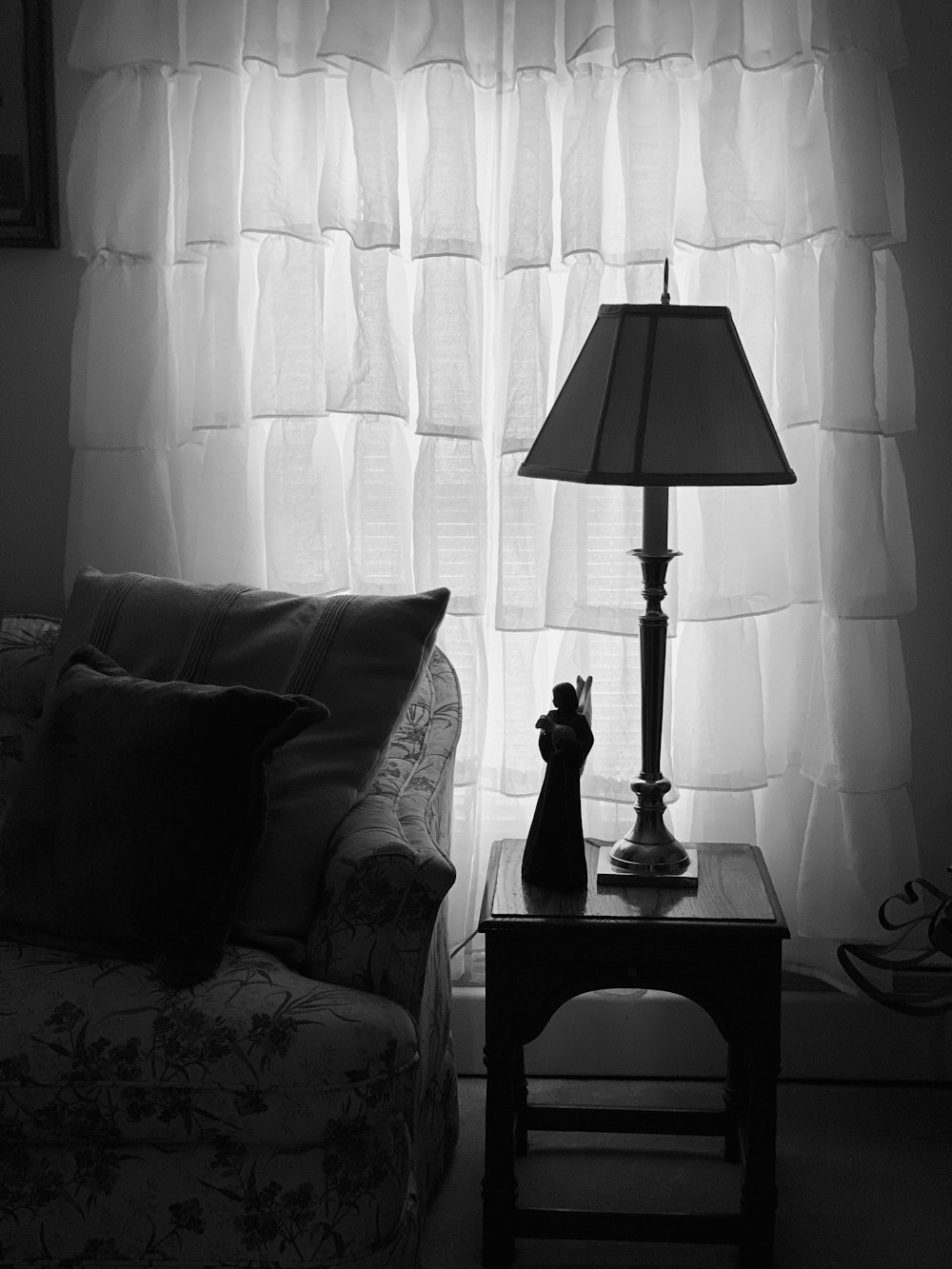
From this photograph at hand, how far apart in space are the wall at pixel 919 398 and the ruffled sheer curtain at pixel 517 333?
0.35 feet

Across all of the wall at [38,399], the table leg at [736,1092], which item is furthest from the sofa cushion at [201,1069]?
the wall at [38,399]

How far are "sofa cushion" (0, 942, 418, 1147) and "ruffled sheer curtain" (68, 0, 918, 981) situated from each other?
2.63 feet

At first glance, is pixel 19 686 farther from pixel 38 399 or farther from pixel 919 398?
pixel 919 398

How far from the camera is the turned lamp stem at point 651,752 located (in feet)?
5.91

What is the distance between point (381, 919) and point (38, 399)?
126cm

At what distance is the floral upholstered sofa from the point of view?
1463 millimetres

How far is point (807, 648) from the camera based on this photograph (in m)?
2.24

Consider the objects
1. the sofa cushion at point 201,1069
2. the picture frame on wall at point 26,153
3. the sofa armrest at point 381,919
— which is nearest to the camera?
the sofa cushion at point 201,1069

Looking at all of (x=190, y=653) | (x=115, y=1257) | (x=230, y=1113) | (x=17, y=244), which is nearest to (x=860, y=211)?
(x=190, y=653)

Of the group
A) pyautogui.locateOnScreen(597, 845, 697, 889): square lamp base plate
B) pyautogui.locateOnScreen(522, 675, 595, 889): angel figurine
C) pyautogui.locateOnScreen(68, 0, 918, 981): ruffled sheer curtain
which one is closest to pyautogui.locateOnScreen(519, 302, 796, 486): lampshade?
pyautogui.locateOnScreen(522, 675, 595, 889): angel figurine

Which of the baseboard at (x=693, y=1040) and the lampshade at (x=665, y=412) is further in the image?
the baseboard at (x=693, y=1040)

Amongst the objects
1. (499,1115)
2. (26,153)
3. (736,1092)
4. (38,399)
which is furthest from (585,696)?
(26,153)

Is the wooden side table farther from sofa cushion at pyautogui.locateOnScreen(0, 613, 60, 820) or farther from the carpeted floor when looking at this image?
sofa cushion at pyautogui.locateOnScreen(0, 613, 60, 820)

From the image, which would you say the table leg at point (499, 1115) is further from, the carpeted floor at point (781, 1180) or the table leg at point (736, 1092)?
the table leg at point (736, 1092)
